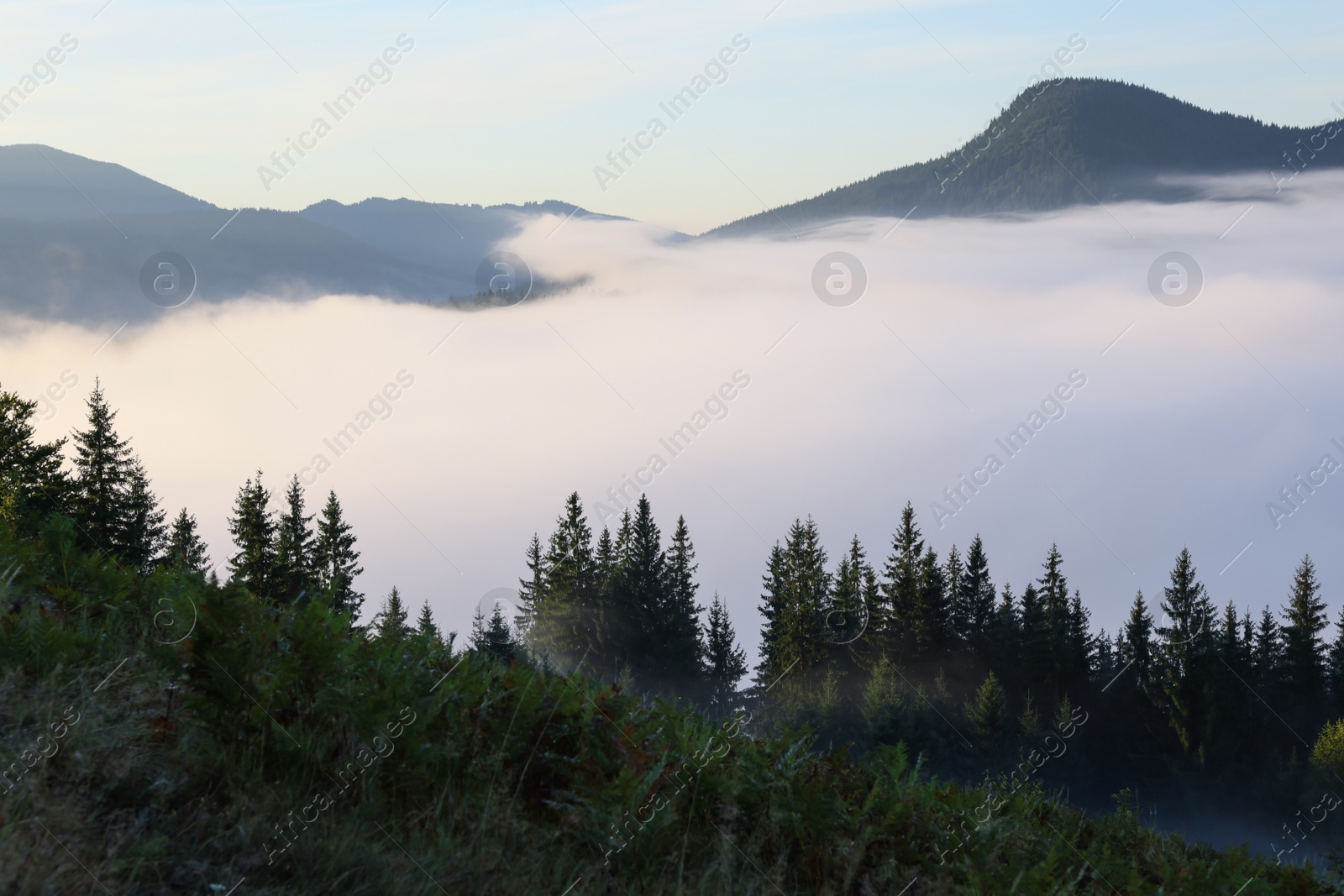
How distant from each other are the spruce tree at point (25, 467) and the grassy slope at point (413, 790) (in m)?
24.7

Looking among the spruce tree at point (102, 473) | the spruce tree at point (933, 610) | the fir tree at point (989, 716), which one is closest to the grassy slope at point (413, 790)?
the spruce tree at point (102, 473)

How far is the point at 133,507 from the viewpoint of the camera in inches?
1876

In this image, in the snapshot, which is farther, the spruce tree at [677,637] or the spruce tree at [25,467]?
the spruce tree at [677,637]

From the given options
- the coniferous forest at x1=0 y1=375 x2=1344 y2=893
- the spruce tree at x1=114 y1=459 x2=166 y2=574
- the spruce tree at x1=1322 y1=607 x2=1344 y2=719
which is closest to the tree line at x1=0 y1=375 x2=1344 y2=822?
the spruce tree at x1=1322 y1=607 x2=1344 y2=719

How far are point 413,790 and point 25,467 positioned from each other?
35.6m

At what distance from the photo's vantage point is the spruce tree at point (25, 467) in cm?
3091

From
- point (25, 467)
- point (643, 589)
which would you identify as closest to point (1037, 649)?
point (643, 589)

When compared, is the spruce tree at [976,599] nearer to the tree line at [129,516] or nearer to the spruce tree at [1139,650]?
the spruce tree at [1139,650]

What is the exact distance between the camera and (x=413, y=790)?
5613 millimetres

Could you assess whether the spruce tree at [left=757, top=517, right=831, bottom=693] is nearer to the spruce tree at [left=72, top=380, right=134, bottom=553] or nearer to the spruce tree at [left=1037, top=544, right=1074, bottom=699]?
the spruce tree at [left=1037, top=544, right=1074, bottom=699]

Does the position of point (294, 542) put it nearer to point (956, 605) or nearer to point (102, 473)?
point (102, 473)

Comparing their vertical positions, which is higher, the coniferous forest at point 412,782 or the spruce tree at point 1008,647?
the coniferous forest at point 412,782

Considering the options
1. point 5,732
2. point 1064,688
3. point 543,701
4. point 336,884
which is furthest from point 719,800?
point 1064,688

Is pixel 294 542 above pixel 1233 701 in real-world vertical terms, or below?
above
